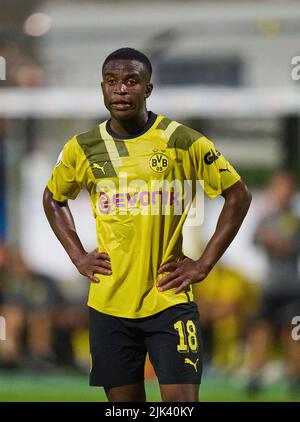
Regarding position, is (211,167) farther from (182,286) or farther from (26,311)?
(26,311)

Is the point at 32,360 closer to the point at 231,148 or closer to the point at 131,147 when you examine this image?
the point at 231,148

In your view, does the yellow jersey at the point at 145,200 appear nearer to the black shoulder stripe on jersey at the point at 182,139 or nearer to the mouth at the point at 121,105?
the black shoulder stripe on jersey at the point at 182,139

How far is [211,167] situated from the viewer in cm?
525

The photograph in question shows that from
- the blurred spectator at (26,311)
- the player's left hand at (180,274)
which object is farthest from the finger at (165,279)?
the blurred spectator at (26,311)

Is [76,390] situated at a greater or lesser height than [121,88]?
lesser

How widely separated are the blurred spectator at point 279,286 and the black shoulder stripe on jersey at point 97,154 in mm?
5279

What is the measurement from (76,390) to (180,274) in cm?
524

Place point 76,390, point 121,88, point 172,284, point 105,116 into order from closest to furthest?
point 121,88 < point 172,284 < point 76,390 < point 105,116

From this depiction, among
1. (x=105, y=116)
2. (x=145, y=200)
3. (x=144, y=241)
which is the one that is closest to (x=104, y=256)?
(x=144, y=241)

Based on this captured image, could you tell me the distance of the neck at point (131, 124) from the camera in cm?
525

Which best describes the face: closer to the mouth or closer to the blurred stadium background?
the mouth

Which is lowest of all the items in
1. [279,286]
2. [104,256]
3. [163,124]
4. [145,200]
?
[279,286]
